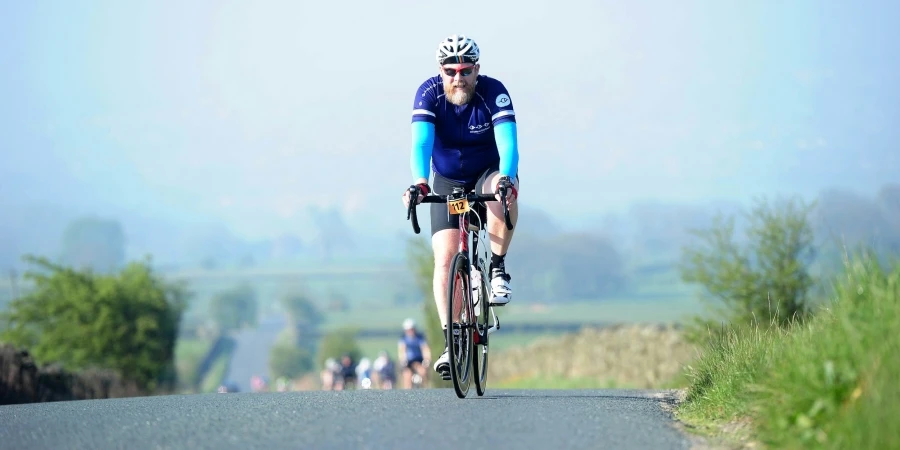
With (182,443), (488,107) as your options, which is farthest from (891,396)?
(488,107)

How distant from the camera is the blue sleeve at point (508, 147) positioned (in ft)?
31.2

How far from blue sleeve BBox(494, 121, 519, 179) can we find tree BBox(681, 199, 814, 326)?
1868 cm

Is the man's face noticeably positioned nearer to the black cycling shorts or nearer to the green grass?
the black cycling shorts

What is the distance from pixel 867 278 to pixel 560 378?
1240 inches

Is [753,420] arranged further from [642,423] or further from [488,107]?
[488,107]

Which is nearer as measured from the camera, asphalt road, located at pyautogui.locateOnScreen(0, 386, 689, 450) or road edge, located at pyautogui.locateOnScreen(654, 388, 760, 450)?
road edge, located at pyautogui.locateOnScreen(654, 388, 760, 450)

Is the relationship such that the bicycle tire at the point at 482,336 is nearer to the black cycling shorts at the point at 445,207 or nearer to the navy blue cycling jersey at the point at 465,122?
the black cycling shorts at the point at 445,207

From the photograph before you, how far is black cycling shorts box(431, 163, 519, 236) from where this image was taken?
32.4 ft

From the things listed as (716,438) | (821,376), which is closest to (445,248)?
(716,438)

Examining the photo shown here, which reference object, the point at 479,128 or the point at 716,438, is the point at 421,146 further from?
the point at 716,438

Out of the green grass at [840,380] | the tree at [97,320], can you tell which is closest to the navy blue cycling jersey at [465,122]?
the green grass at [840,380]

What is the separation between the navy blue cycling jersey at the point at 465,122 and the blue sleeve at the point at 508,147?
0.06 m

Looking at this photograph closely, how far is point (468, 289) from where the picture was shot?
9.69 meters

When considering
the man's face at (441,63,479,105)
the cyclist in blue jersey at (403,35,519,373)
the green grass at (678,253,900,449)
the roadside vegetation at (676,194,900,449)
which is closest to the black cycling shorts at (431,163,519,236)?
the cyclist in blue jersey at (403,35,519,373)
